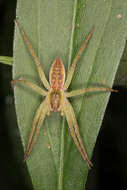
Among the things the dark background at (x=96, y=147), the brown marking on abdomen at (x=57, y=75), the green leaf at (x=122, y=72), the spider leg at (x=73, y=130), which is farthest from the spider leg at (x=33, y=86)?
the dark background at (x=96, y=147)

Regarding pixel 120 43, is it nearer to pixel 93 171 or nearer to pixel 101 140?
pixel 101 140

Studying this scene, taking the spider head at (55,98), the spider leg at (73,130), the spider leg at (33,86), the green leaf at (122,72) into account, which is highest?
the green leaf at (122,72)

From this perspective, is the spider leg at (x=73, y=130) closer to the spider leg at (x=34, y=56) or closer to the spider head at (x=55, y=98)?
the spider head at (x=55, y=98)

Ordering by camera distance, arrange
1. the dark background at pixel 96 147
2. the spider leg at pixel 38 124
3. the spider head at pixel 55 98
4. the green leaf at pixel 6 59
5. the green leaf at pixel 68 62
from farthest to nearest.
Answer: the dark background at pixel 96 147
the spider head at pixel 55 98
the spider leg at pixel 38 124
the green leaf at pixel 6 59
the green leaf at pixel 68 62

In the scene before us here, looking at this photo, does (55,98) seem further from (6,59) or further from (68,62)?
(6,59)

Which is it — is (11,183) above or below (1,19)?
below

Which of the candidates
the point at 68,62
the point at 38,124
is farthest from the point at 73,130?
the point at 68,62

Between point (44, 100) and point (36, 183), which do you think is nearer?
point (36, 183)

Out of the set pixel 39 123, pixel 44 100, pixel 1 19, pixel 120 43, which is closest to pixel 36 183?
pixel 39 123

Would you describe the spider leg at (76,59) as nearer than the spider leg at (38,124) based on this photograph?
Yes
